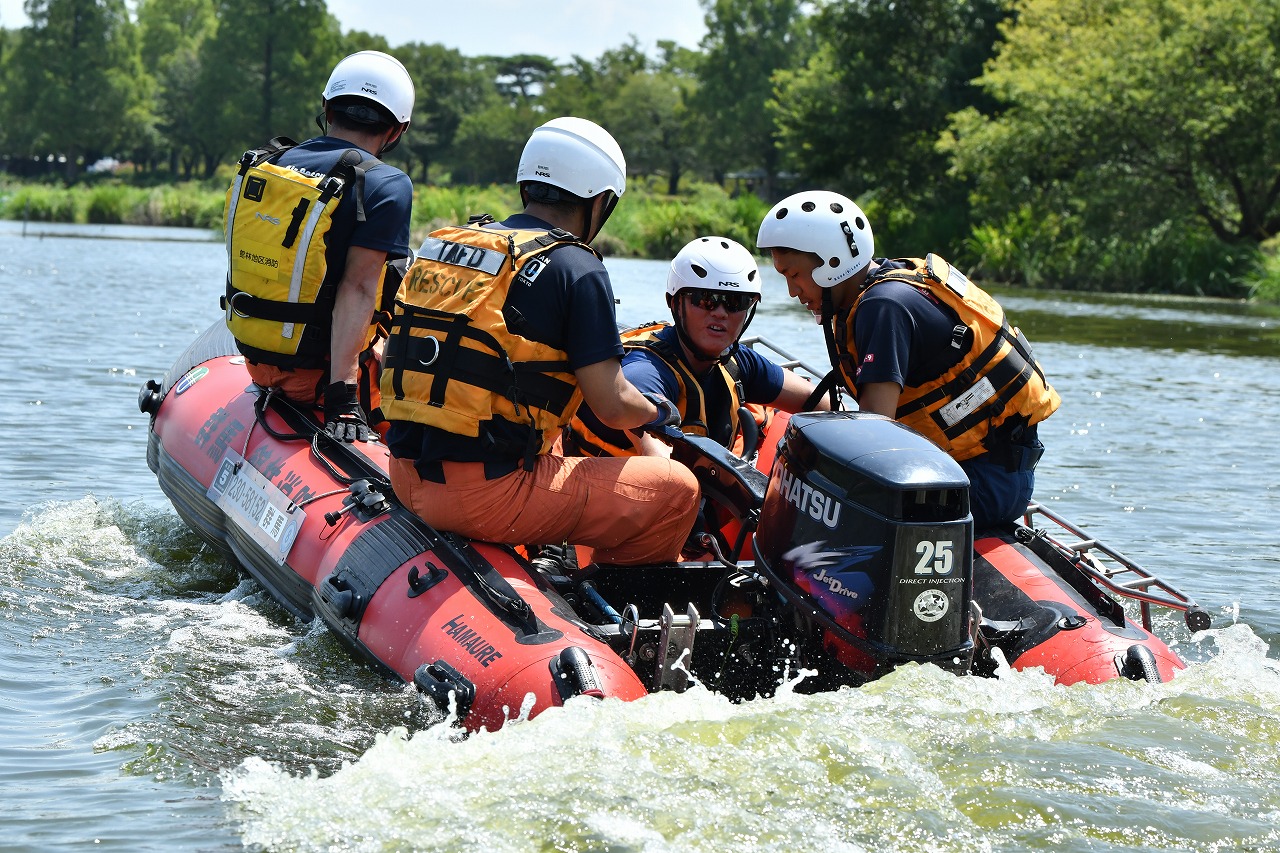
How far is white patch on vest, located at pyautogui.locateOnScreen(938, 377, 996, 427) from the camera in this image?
466 cm

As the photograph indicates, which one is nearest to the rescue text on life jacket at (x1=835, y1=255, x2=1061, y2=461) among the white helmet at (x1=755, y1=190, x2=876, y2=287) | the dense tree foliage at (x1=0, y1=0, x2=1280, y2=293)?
the white helmet at (x1=755, y1=190, x2=876, y2=287)

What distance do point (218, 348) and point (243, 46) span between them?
69167 mm

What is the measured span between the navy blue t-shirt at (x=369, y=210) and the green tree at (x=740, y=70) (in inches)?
2672

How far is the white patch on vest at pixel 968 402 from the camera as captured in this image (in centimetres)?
466

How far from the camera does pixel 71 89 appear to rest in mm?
70188

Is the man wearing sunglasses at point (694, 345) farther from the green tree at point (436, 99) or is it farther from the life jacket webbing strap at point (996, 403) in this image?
the green tree at point (436, 99)

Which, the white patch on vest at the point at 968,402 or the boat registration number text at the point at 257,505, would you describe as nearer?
the white patch on vest at the point at 968,402

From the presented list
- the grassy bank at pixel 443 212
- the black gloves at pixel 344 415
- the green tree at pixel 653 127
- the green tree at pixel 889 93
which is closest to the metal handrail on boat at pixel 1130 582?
the black gloves at pixel 344 415

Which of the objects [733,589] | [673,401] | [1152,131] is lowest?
[733,589]

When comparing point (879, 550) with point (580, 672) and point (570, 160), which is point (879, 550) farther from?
point (570, 160)

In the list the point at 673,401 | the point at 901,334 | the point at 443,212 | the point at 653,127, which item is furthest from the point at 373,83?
the point at 653,127

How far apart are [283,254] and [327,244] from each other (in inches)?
6.5

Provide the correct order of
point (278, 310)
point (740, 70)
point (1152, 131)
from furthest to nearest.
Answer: point (740, 70), point (1152, 131), point (278, 310)

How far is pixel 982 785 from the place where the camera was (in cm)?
357
